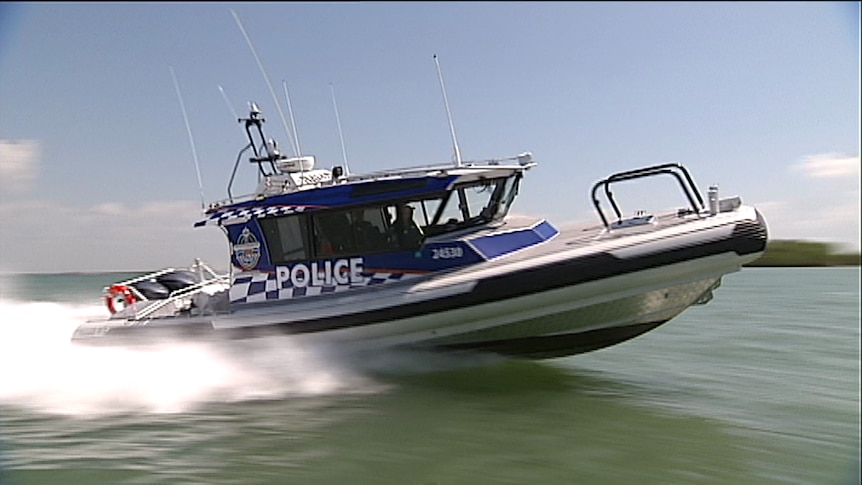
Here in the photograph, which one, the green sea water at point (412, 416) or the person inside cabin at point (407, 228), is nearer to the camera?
the green sea water at point (412, 416)

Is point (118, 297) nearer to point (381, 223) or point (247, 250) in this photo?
point (247, 250)

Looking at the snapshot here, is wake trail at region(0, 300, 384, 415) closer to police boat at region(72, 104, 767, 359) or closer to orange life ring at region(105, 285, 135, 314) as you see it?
police boat at region(72, 104, 767, 359)

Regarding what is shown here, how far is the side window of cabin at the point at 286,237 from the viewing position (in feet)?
22.7

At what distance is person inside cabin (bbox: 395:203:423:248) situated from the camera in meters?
6.61

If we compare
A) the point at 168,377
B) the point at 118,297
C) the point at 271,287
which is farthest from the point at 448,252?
the point at 118,297

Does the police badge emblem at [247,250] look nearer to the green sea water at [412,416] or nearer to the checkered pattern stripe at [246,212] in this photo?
the checkered pattern stripe at [246,212]

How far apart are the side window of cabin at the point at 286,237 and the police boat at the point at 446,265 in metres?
0.01

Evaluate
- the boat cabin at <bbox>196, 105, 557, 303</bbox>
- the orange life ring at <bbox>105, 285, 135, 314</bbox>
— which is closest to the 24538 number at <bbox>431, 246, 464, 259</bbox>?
the boat cabin at <bbox>196, 105, 557, 303</bbox>

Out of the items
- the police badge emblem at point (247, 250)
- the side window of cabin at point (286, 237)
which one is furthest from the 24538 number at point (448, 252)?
the police badge emblem at point (247, 250)

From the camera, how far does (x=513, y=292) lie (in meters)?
6.11

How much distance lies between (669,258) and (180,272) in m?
6.28

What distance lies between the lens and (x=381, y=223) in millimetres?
6703

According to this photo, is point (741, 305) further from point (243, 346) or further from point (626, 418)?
point (243, 346)

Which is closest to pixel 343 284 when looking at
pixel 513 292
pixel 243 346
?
pixel 243 346
